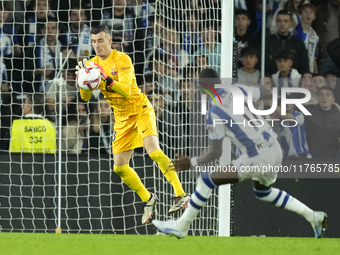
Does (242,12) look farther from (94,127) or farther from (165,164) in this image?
(165,164)

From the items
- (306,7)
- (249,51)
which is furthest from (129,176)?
(306,7)

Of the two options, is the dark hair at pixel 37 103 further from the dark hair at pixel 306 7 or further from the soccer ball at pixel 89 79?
the dark hair at pixel 306 7

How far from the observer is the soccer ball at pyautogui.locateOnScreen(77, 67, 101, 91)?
18.9 feet

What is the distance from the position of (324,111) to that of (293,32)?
165 centimetres

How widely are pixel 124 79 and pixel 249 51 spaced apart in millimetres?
2746

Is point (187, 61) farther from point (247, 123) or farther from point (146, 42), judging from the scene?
point (247, 123)

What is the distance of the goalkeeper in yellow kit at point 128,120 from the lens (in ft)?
20.2

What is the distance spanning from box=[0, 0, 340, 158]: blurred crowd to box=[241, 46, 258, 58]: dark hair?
2 centimetres

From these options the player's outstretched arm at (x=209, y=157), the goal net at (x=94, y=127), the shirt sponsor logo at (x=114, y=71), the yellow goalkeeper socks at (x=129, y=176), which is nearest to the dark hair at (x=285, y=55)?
the goal net at (x=94, y=127)

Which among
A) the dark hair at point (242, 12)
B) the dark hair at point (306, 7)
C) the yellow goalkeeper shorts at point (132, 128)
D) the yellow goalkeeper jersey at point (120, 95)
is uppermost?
the dark hair at point (306, 7)

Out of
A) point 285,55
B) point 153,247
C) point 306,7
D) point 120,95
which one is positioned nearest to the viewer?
point 153,247

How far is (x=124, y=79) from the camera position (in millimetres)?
6094

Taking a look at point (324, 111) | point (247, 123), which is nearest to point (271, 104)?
point (324, 111)

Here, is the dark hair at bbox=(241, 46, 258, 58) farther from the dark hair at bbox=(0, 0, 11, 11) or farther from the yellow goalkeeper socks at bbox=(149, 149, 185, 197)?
the dark hair at bbox=(0, 0, 11, 11)
